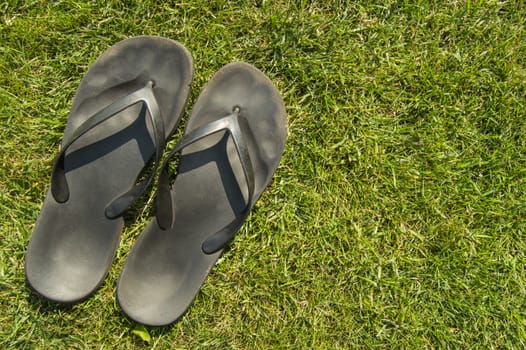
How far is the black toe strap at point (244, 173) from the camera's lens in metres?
1.39

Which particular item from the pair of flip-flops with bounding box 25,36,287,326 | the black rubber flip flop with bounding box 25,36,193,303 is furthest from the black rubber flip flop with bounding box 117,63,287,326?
the black rubber flip flop with bounding box 25,36,193,303

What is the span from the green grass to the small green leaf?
8cm

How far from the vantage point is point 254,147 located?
5.26ft

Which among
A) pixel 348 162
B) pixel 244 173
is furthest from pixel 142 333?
pixel 348 162

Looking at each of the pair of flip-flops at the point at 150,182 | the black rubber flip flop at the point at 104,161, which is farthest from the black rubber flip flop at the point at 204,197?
the black rubber flip flop at the point at 104,161

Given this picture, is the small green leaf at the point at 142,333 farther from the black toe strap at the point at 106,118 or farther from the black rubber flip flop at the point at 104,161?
the black toe strap at the point at 106,118

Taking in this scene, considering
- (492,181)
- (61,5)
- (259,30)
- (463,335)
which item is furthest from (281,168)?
(61,5)

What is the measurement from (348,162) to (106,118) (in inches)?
36.0

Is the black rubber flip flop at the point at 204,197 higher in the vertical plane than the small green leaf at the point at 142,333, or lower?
higher

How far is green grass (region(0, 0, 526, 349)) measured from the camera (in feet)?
5.49

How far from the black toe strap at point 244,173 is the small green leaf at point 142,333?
0.39m

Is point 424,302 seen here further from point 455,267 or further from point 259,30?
point 259,30

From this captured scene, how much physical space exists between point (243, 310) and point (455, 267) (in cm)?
86

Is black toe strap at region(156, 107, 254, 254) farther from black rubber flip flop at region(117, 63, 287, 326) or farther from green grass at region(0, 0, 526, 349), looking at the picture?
green grass at region(0, 0, 526, 349)
